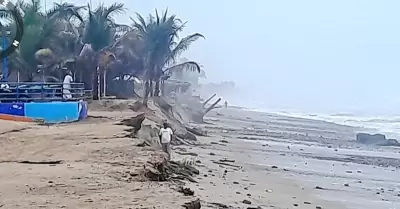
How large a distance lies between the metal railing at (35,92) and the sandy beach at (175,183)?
160 centimetres

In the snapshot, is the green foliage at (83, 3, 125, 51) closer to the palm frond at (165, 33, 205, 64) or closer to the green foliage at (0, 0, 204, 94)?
the green foliage at (0, 0, 204, 94)

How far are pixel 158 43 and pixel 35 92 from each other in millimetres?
11711

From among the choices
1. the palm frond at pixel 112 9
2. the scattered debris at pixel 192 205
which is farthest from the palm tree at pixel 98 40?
the scattered debris at pixel 192 205

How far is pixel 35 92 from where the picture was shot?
20.1 metres

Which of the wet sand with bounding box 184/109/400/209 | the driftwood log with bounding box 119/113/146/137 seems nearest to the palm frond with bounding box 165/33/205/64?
the wet sand with bounding box 184/109/400/209

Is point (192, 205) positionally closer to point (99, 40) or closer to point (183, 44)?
point (99, 40)

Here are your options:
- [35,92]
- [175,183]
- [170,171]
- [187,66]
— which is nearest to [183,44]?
[187,66]

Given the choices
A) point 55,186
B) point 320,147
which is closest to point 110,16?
point 320,147

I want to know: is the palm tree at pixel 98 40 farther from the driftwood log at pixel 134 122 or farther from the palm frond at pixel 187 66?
the driftwood log at pixel 134 122

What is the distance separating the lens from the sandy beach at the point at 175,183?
7.09 meters

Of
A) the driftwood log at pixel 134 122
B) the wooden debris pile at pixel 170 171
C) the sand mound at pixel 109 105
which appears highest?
the sand mound at pixel 109 105

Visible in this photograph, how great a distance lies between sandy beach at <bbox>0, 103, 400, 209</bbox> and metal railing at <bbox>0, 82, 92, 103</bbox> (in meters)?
1.60

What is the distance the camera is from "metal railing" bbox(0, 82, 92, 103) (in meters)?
19.4

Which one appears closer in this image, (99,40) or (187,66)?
(99,40)
